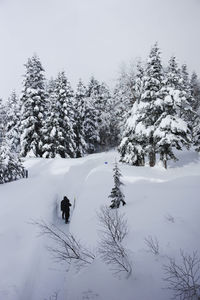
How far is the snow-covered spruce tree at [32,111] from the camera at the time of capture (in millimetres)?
26438

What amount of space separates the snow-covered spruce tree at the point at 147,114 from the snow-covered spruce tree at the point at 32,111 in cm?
1285

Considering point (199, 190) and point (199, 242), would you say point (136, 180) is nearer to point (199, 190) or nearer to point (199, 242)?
point (199, 190)

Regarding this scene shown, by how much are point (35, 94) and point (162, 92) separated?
17546 mm

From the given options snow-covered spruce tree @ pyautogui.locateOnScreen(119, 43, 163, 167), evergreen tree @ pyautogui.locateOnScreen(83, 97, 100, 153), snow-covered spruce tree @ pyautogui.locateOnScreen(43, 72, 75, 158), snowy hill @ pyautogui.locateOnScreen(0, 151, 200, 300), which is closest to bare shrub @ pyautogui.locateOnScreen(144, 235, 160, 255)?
snowy hill @ pyautogui.locateOnScreen(0, 151, 200, 300)

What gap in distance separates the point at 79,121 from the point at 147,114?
1647cm

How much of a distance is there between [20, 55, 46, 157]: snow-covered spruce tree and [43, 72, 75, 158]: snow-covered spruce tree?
124 centimetres

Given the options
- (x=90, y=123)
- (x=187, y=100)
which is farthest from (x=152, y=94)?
(x=90, y=123)

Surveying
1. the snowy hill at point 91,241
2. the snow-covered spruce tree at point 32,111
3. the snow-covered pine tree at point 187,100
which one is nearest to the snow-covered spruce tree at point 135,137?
the snow-covered pine tree at point 187,100

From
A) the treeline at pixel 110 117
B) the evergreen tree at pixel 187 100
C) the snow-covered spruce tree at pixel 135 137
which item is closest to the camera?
the treeline at pixel 110 117

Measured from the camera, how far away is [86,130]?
1410 inches

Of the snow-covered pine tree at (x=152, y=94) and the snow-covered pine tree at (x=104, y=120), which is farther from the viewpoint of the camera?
the snow-covered pine tree at (x=104, y=120)

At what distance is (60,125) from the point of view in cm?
2788

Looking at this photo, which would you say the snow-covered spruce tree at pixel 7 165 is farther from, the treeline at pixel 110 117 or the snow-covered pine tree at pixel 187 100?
the snow-covered pine tree at pixel 187 100

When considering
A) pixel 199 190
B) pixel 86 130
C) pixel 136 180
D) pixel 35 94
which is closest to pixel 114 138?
pixel 86 130
